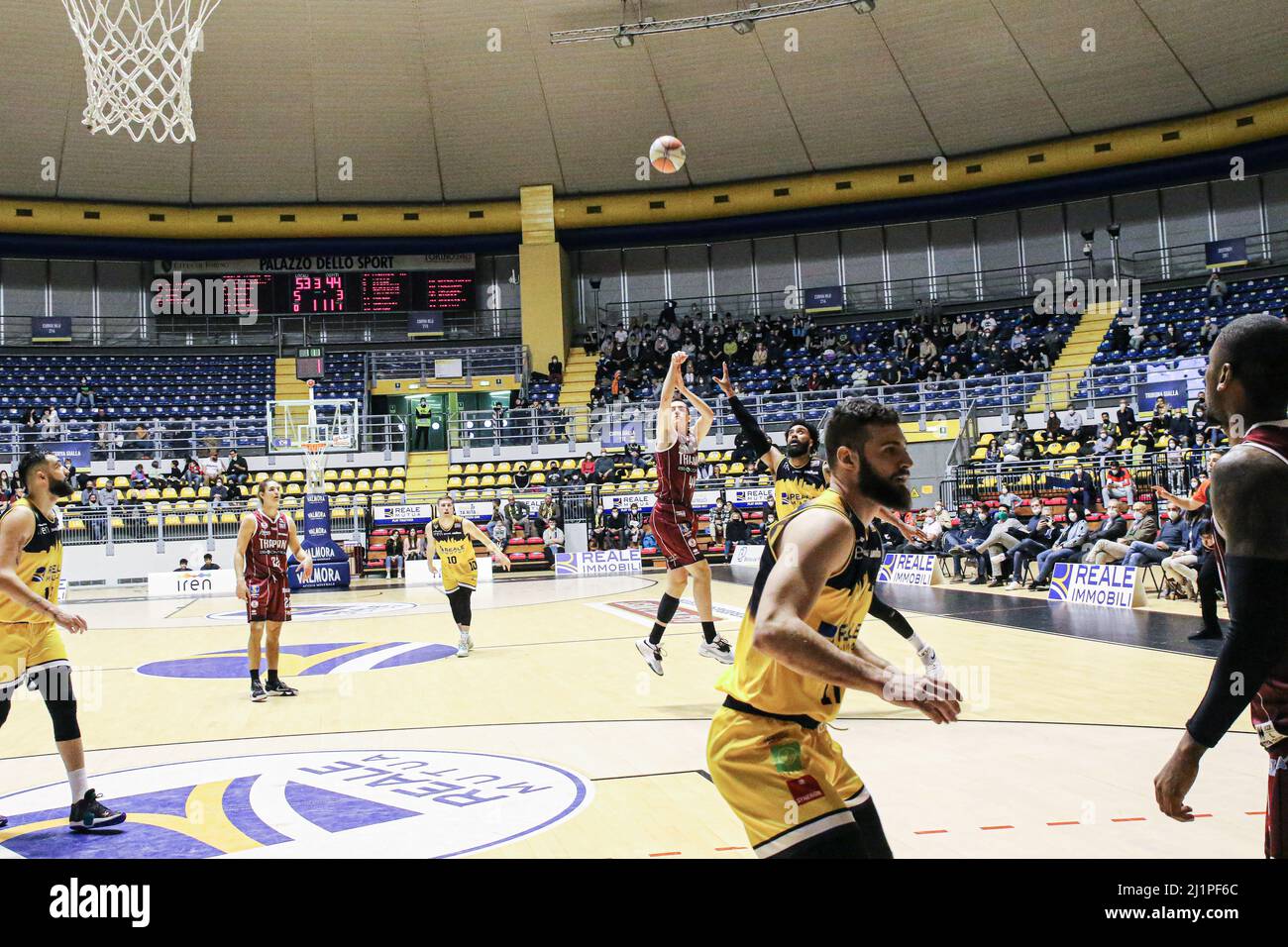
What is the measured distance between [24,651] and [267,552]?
13.6 feet

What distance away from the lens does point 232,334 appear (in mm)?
38625

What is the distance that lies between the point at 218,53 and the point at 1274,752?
33.6 m

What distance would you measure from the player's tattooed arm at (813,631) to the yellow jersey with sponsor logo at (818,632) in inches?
3.3

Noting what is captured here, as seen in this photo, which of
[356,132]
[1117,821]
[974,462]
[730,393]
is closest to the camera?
[1117,821]

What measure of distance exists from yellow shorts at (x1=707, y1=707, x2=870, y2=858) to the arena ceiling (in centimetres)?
2903

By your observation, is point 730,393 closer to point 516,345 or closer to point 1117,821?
point 1117,821

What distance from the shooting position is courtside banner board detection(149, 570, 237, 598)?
2297 cm

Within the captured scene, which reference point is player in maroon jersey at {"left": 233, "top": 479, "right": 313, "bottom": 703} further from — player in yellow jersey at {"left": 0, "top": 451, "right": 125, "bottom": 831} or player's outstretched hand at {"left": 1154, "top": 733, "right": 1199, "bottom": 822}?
player's outstretched hand at {"left": 1154, "top": 733, "right": 1199, "bottom": 822}

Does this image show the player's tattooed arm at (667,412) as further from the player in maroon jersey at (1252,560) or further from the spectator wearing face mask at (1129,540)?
the spectator wearing face mask at (1129,540)

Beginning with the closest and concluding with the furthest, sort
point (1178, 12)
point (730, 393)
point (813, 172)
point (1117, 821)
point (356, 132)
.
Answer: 1. point (1117, 821)
2. point (730, 393)
3. point (1178, 12)
4. point (356, 132)
5. point (813, 172)

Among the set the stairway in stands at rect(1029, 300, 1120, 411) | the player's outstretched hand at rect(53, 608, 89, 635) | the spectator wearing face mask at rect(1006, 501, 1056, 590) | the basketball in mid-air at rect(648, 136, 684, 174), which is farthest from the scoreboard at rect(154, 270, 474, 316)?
the player's outstretched hand at rect(53, 608, 89, 635)

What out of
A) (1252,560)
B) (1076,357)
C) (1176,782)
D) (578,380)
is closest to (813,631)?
(1176,782)

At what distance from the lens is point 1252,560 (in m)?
2.32

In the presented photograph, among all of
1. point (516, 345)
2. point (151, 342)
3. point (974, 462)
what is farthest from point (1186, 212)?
Answer: point (151, 342)
